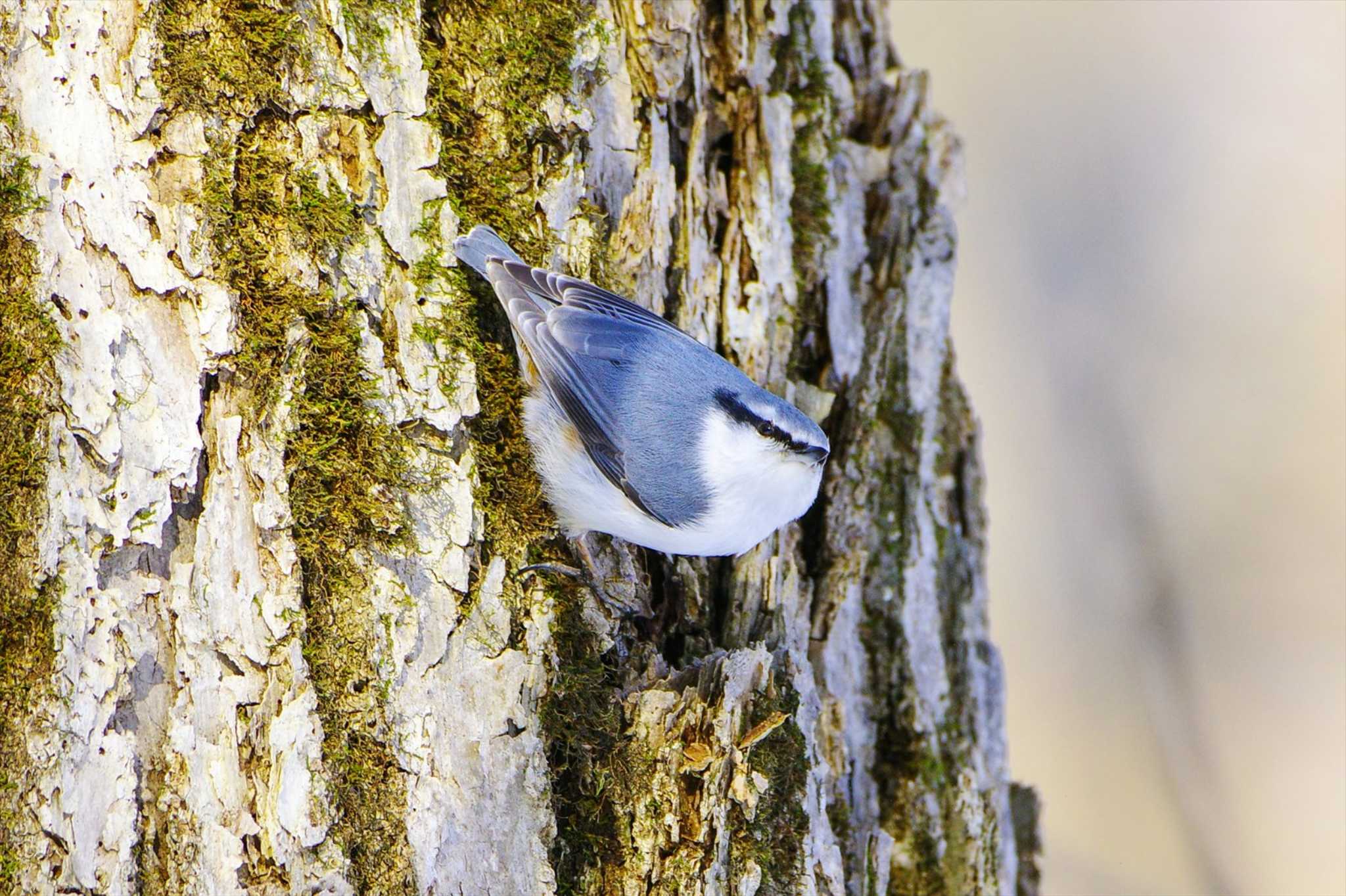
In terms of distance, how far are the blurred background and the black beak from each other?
1.74 meters

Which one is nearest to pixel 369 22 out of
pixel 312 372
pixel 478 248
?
pixel 478 248

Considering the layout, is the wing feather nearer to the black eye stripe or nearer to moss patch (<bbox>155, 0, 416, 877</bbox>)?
the black eye stripe

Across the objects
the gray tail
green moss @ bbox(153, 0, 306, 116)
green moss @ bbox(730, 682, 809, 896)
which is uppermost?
green moss @ bbox(153, 0, 306, 116)

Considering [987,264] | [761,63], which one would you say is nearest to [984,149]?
[987,264]

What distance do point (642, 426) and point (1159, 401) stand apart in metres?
2.85

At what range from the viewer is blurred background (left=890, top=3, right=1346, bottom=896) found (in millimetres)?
3623

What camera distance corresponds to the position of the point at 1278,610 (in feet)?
12.9

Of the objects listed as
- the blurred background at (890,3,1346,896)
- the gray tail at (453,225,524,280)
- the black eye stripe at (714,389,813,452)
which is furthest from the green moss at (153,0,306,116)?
the blurred background at (890,3,1346,896)

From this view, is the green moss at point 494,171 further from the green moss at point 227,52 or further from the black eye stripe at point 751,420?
the black eye stripe at point 751,420

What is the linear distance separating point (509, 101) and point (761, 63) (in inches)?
25.0

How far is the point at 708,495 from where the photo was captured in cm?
211

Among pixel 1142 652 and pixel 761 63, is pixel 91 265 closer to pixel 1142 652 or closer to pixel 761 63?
pixel 761 63

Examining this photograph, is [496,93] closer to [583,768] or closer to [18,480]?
[18,480]

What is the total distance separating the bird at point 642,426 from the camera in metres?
2.00
